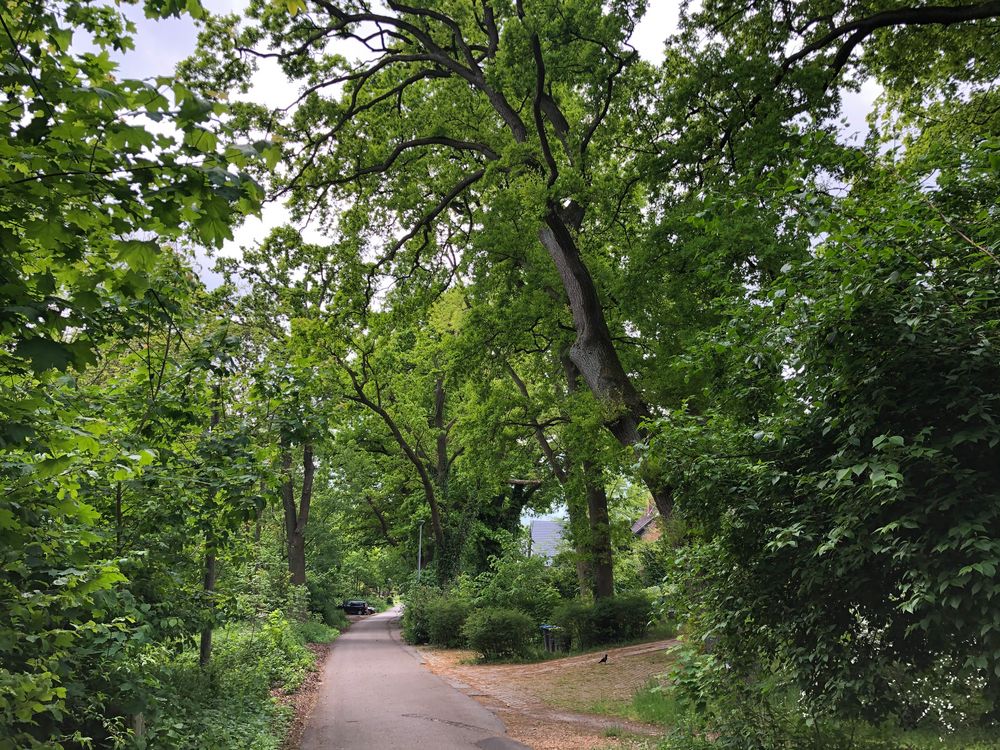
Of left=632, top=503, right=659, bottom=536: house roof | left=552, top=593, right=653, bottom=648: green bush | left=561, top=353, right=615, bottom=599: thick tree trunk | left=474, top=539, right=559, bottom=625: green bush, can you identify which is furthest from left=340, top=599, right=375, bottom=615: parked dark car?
left=552, top=593, right=653, bottom=648: green bush

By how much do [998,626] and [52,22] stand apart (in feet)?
17.8

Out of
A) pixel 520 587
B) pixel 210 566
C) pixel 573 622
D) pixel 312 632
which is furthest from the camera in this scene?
pixel 312 632

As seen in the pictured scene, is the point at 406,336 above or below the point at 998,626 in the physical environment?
above

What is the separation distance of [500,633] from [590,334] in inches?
418

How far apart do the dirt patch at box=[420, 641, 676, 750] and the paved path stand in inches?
16.3

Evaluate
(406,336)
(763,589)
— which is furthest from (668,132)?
(763,589)

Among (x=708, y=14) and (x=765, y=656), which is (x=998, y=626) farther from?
(x=708, y=14)

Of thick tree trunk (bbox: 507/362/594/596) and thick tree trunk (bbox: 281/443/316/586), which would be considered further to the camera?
thick tree trunk (bbox: 281/443/316/586)

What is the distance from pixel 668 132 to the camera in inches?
446

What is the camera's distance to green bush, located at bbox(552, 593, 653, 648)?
1828 centimetres

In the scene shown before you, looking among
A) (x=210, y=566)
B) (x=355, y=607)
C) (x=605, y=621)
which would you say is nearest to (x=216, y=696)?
(x=210, y=566)

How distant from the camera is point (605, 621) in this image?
→ 18.3 meters

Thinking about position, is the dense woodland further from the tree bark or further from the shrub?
the shrub

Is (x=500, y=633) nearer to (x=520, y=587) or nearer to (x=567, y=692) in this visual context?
(x=520, y=587)
